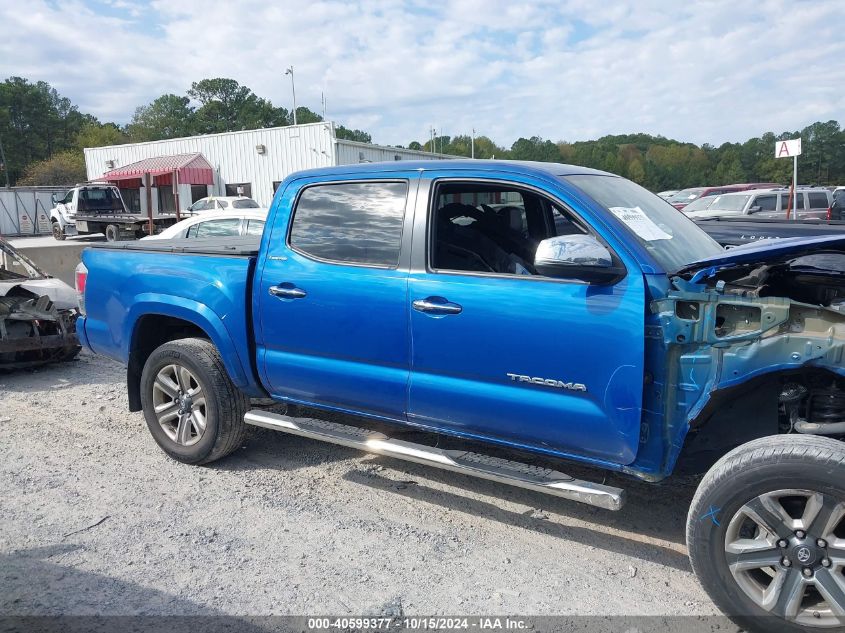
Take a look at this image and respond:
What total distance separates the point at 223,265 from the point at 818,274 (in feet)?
11.0

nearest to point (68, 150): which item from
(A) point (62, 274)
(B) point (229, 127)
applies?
(B) point (229, 127)

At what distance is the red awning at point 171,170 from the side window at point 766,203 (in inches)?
979

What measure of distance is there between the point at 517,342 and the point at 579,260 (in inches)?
20.5

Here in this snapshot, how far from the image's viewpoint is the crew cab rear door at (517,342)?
10.00 feet

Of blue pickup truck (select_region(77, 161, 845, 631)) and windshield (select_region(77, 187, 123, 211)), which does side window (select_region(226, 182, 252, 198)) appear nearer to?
windshield (select_region(77, 187, 123, 211))

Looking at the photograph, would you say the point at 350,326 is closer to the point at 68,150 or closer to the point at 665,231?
the point at 665,231

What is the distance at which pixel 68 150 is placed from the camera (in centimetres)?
8331

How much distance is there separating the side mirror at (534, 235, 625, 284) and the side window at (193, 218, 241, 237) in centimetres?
875

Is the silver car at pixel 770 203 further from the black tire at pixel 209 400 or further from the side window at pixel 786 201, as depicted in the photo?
the black tire at pixel 209 400

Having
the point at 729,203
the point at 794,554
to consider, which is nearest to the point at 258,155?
the point at 729,203

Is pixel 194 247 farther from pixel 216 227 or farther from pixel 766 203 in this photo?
pixel 766 203

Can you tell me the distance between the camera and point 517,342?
10.8 ft

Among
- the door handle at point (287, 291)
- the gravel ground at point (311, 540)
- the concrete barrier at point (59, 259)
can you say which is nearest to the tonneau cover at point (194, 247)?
the door handle at point (287, 291)

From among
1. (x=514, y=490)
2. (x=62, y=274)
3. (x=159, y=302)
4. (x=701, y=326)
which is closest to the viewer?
(x=701, y=326)
